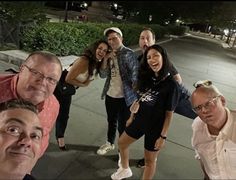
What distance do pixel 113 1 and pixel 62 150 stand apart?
362 cm

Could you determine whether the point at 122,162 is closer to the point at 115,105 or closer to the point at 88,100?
the point at 115,105

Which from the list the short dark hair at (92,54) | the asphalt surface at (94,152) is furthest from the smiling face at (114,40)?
the asphalt surface at (94,152)

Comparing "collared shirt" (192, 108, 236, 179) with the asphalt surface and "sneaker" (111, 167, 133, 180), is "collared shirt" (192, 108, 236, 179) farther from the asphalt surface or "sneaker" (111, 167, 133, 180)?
"sneaker" (111, 167, 133, 180)

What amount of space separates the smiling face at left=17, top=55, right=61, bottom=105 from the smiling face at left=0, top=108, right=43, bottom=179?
0.29 meters

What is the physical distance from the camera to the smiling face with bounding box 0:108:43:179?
4.40 ft

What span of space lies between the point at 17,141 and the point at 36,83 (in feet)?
1.77

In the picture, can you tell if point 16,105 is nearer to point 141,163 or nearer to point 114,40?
point 114,40

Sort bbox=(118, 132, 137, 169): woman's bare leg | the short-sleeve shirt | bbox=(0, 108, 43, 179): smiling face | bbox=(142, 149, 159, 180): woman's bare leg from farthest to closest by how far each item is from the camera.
→ bbox=(118, 132, 137, 169): woman's bare leg
bbox=(142, 149, 159, 180): woman's bare leg
the short-sleeve shirt
bbox=(0, 108, 43, 179): smiling face

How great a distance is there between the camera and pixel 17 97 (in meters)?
1.78

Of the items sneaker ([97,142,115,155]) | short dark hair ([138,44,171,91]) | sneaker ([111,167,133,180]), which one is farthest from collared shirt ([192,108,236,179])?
sneaker ([97,142,115,155])

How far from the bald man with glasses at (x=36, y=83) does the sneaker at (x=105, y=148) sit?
1939 millimetres

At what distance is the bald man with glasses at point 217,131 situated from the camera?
184 centimetres

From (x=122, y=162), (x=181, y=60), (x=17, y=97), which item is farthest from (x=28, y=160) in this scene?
(x=181, y=60)

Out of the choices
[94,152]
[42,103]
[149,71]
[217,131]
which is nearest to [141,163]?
[94,152]
